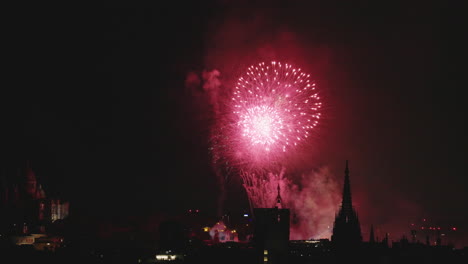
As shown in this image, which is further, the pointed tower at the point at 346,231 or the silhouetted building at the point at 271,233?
the pointed tower at the point at 346,231

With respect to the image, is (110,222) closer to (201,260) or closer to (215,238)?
(215,238)

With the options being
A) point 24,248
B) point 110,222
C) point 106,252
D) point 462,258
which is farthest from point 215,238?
point 462,258

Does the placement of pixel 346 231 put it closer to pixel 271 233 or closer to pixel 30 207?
pixel 271 233

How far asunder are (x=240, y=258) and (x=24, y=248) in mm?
30787

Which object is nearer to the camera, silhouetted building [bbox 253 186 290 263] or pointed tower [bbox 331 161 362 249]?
silhouetted building [bbox 253 186 290 263]

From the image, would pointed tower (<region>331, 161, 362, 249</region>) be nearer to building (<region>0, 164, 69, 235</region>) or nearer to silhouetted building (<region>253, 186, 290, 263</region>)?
silhouetted building (<region>253, 186, 290, 263</region>)

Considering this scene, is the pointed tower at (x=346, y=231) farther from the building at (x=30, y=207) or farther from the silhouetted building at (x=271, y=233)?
the building at (x=30, y=207)

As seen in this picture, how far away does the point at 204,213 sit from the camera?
135 meters

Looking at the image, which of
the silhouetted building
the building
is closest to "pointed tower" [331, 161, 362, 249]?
the silhouetted building

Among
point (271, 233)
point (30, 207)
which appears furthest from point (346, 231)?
point (30, 207)

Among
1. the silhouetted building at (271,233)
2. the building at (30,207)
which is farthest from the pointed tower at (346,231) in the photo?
the building at (30,207)

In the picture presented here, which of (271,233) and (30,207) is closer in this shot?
(271,233)

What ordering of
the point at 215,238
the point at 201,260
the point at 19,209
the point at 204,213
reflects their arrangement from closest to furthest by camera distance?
the point at 201,260 < the point at 215,238 < the point at 19,209 < the point at 204,213

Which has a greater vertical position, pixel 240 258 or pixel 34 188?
pixel 34 188
